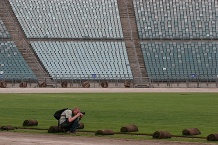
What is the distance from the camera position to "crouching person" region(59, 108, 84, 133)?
29203 millimetres

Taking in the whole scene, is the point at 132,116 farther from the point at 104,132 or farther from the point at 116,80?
the point at 116,80

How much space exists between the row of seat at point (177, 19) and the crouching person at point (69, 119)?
7181 cm

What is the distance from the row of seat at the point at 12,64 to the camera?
308 ft

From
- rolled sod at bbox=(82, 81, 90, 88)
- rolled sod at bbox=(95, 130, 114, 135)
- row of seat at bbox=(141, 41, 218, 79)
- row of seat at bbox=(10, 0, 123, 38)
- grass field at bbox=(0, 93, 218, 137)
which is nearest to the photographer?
rolled sod at bbox=(95, 130, 114, 135)

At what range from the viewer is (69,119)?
95.4 ft

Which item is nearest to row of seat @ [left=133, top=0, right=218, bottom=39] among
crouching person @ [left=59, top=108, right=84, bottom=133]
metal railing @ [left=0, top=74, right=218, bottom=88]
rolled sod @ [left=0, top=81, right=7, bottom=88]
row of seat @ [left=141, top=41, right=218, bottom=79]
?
row of seat @ [left=141, top=41, right=218, bottom=79]

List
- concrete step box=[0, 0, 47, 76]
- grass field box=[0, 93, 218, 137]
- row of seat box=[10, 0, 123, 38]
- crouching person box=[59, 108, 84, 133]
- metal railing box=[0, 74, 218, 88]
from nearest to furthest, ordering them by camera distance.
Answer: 1. crouching person box=[59, 108, 84, 133]
2. grass field box=[0, 93, 218, 137]
3. metal railing box=[0, 74, 218, 88]
4. concrete step box=[0, 0, 47, 76]
5. row of seat box=[10, 0, 123, 38]

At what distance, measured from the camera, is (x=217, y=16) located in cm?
10244

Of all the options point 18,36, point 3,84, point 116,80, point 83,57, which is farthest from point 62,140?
point 18,36

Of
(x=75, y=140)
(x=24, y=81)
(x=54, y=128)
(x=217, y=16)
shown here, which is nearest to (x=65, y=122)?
(x=54, y=128)

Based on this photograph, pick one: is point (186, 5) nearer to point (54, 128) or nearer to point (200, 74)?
point (200, 74)

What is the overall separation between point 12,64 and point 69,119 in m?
68.4

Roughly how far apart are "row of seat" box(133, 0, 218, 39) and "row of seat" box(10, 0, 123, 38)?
352cm

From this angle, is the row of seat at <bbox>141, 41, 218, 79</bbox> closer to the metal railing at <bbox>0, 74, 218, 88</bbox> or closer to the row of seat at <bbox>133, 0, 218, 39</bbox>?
the metal railing at <bbox>0, 74, 218, 88</bbox>
